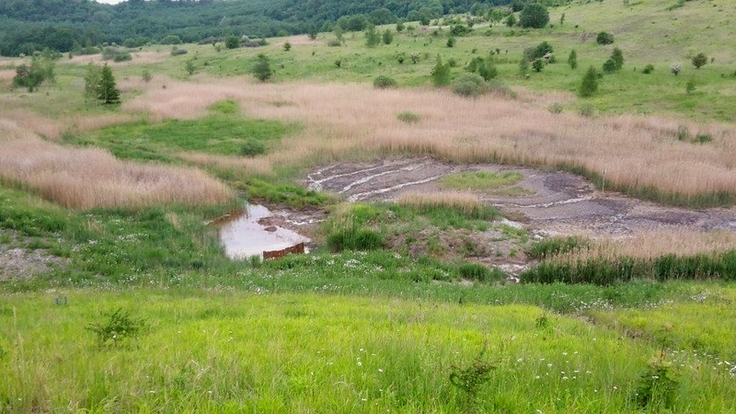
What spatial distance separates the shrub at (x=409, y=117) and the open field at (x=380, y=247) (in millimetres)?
234

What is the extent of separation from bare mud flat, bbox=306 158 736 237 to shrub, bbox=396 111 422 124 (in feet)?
23.0

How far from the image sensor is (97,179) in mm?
23328

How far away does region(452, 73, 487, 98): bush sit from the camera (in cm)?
4594

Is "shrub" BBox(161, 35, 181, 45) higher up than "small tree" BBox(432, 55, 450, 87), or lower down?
higher up

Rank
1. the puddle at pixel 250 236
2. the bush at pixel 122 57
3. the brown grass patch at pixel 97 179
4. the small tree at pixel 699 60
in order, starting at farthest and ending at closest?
1. the bush at pixel 122 57
2. the small tree at pixel 699 60
3. the brown grass patch at pixel 97 179
4. the puddle at pixel 250 236

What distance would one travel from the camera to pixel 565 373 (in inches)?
239

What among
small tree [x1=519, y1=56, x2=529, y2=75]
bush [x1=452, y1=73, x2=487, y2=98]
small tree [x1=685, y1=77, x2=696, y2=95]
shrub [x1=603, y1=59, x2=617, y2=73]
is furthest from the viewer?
small tree [x1=519, y1=56, x2=529, y2=75]

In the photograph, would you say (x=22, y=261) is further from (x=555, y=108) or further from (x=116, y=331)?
(x=555, y=108)

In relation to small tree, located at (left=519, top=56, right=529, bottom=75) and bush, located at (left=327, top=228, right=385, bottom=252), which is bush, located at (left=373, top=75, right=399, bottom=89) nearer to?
small tree, located at (left=519, top=56, right=529, bottom=75)

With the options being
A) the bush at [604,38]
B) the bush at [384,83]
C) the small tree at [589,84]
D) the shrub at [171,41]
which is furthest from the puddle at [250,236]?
the shrub at [171,41]

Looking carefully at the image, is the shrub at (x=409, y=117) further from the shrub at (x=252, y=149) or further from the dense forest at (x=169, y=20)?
the dense forest at (x=169, y=20)

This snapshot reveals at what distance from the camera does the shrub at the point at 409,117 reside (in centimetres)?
3783

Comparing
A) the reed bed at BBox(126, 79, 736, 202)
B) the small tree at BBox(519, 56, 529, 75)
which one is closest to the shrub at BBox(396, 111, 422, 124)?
the reed bed at BBox(126, 79, 736, 202)

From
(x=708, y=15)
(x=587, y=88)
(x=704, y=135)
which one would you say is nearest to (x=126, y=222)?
(x=704, y=135)
